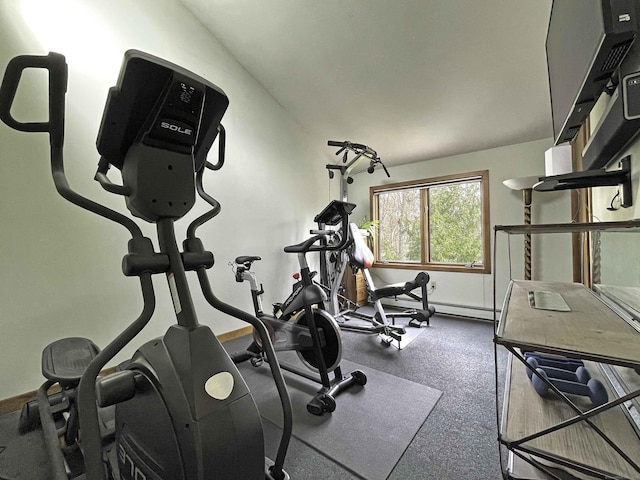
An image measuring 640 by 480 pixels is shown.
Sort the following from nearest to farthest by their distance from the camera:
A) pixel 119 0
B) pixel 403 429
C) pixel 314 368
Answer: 1. pixel 403 429
2. pixel 314 368
3. pixel 119 0

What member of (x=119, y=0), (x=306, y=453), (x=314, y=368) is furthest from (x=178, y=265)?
(x=119, y=0)

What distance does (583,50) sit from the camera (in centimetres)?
103

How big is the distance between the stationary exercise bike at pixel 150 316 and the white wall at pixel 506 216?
3.42 metres

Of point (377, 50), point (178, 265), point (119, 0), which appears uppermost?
point (119, 0)

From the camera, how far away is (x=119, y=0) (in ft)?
7.80

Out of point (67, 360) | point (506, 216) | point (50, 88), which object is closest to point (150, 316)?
point (50, 88)

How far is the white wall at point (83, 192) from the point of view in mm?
1876

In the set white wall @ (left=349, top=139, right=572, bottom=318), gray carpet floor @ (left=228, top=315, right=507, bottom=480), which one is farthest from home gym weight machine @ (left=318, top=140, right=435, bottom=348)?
white wall @ (left=349, top=139, right=572, bottom=318)

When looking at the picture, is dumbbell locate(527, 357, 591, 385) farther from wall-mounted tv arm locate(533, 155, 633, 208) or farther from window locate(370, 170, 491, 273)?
window locate(370, 170, 491, 273)

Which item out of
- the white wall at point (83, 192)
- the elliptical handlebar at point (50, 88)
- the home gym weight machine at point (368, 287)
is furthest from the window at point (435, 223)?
the elliptical handlebar at point (50, 88)

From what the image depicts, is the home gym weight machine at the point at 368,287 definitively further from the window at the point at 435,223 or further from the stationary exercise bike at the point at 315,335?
the window at the point at 435,223

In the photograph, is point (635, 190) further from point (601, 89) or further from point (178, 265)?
point (178, 265)

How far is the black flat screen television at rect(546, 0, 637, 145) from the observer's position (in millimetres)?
819

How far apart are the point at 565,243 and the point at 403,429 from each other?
2.91 meters
